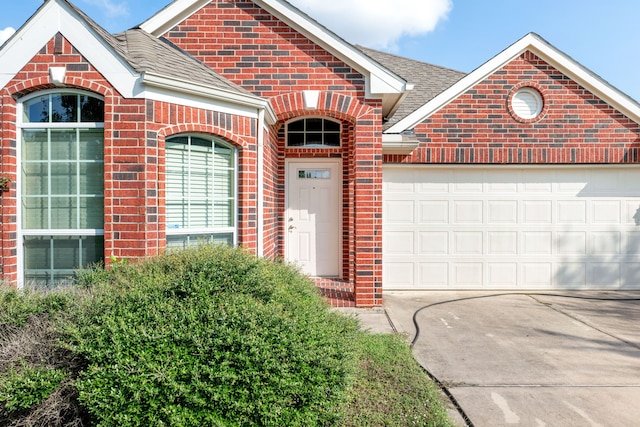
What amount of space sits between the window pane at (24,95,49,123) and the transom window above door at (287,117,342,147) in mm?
3858

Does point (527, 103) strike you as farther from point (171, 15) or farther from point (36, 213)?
point (36, 213)

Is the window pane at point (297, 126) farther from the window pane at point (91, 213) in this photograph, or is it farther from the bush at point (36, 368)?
the bush at point (36, 368)

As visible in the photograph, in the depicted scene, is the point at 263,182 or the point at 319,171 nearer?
the point at 263,182

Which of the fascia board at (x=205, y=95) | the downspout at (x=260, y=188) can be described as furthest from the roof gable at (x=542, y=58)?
the fascia board at (x=205, y=95)

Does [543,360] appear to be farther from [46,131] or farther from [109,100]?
[46,131]

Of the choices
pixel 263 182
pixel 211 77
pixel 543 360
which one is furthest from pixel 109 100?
pixel 543 360

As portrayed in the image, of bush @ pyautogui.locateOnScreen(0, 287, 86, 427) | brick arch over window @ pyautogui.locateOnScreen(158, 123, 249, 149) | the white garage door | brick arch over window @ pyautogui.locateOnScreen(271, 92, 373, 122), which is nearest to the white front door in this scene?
the white garage door

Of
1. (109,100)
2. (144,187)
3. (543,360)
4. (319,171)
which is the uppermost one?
(109,100)

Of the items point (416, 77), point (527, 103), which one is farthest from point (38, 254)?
point (416, 77)

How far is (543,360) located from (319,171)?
477 cm

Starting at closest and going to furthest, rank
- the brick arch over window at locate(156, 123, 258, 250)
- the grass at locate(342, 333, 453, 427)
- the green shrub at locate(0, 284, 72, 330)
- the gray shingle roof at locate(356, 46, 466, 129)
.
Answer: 1. the grass at locate(342, 333, 453, 427)
2. the green shrub at locate(0, 284, 72, 330)
3. the brick arch over window at locate(156, 123, 258, 250)
4. the gray shingle roof at locate(356, 46, 466, 129)

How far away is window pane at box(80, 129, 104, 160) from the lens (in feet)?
15.3

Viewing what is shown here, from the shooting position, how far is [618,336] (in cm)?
505

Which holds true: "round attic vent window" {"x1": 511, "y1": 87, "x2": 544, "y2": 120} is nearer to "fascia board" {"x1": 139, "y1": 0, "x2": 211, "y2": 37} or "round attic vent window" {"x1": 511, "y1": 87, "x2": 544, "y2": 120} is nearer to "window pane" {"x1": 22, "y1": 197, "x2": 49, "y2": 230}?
"fascia board" {"x1": 139, "y1": 0, "x2": 211, "y2": 37}
